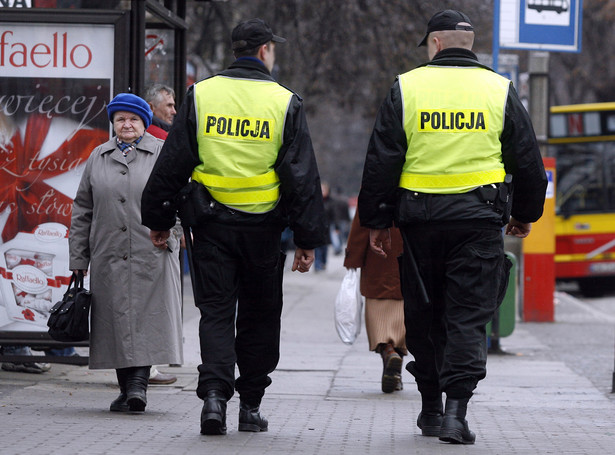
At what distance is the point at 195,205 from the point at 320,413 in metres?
1.81

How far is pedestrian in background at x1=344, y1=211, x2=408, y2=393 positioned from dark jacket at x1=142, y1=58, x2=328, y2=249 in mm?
2360

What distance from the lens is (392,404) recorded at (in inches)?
292

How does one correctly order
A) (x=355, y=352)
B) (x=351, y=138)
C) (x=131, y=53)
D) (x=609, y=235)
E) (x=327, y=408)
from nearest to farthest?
(x=327, y=408)
(x=131, y=53)
(x=355, y=352)
(x=609, y=235)
(x=351, y=138)

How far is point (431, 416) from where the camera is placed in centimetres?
585

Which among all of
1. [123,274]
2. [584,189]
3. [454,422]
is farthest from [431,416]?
[584,189]

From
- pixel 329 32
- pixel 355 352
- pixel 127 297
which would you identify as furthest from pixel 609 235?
pixel 127 297

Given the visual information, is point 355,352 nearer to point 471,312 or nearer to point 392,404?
point 392,404

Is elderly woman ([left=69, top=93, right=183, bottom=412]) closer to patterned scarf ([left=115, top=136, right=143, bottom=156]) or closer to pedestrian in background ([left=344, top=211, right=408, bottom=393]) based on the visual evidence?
patterned scarf ([left=115, top=136, right=143, bottom=156])

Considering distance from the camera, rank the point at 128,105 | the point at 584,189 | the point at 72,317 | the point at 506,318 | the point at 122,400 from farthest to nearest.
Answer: the point at 584,189 → the point at 506,318 → the point at 128,105 → the point at 122,400 → the point at 72,317

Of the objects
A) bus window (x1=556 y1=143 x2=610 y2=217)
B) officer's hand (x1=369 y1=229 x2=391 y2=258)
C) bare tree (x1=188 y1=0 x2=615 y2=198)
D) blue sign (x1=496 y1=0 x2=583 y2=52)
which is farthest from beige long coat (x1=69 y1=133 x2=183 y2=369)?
bus window (x1=556 y1=143 x2=610 y2=217)

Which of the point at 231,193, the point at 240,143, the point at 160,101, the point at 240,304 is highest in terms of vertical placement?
the point at 160,101

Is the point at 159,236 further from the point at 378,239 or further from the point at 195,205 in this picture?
the point at 378,239

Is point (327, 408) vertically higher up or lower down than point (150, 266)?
lower down

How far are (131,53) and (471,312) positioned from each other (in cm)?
350
